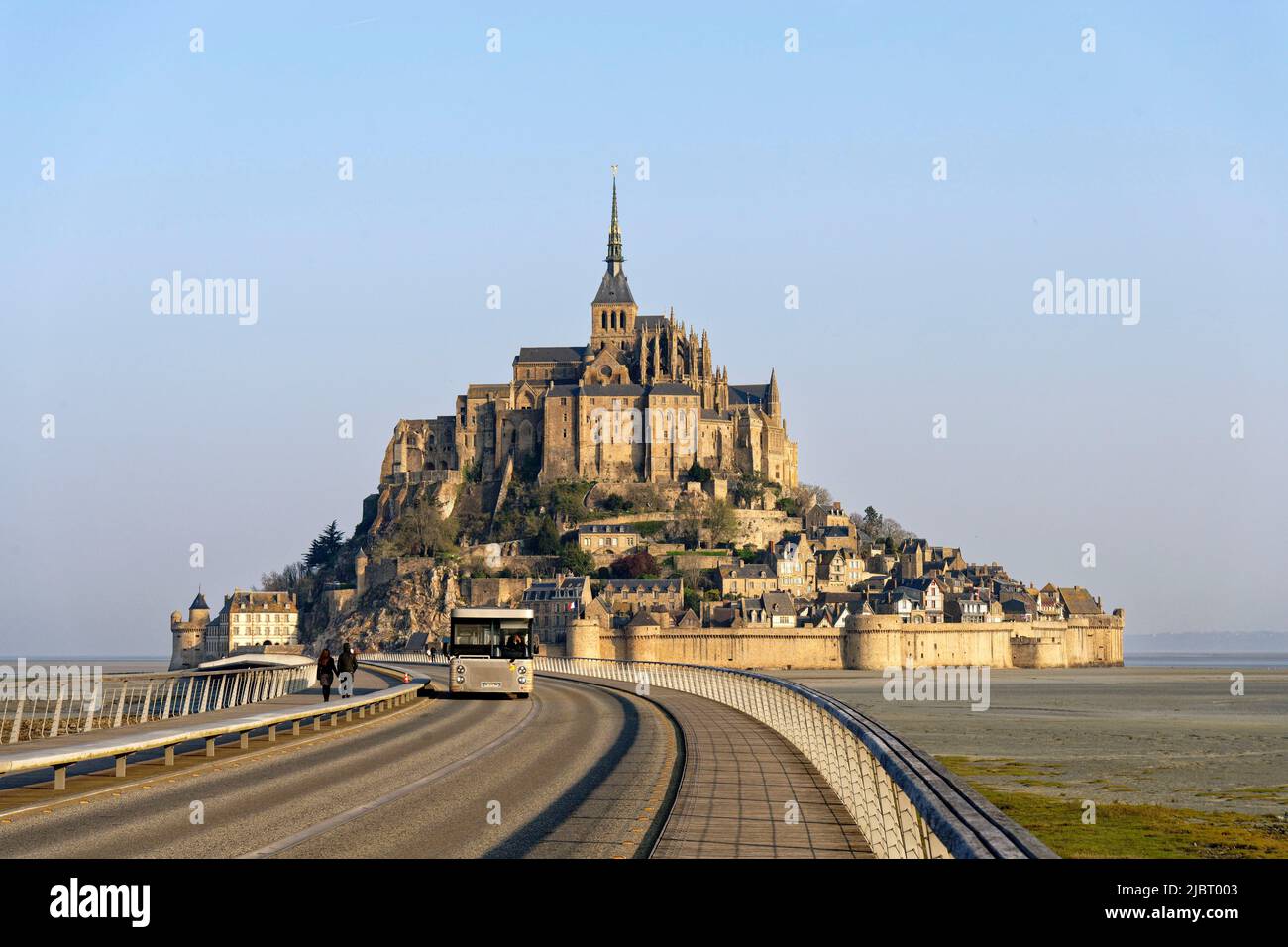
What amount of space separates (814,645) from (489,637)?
356ft

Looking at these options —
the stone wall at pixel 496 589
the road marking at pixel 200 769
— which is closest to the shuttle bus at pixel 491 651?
the road marking at pixel 200 769

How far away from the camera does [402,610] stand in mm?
163375

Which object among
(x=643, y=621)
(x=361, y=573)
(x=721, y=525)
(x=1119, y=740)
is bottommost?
(x=1119, y=740)

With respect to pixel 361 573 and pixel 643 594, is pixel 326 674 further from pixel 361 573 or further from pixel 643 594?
pixel 361 573

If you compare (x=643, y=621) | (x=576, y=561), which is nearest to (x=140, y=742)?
(x=643, y=621)

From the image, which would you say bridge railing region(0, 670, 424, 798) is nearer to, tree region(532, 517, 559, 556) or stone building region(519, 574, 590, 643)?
stone building region(519, 574, 590, 643)

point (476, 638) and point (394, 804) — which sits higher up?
point (476, 638)

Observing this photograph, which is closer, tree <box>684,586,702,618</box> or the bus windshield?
the bus windshield

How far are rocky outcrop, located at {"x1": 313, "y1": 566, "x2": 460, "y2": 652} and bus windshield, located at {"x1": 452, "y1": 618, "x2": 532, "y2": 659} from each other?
372 ft

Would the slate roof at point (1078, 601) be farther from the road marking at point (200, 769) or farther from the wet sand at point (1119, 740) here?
the road marking at point (200, 769)

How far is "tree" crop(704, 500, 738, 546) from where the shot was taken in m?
168

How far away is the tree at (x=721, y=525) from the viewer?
168 m

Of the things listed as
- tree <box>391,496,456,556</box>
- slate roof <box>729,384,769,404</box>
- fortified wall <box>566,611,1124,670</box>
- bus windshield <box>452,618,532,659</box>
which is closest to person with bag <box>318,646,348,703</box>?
bus windshield <box>452,618,532,659</box>
